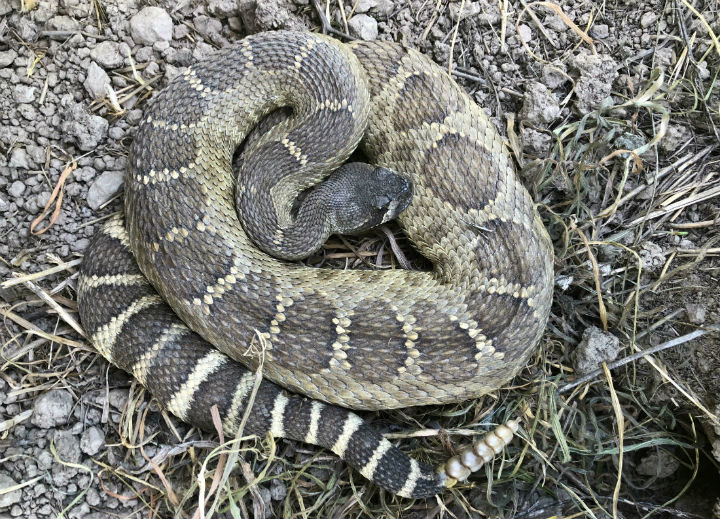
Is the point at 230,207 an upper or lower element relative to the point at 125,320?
upper

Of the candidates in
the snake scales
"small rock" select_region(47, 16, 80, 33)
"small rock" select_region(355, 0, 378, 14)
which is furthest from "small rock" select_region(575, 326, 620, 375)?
"small rock" select_region(47, 16, 80, 33)

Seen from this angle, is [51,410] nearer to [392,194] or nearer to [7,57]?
[7,57]

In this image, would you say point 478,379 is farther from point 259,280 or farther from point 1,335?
point 1,335

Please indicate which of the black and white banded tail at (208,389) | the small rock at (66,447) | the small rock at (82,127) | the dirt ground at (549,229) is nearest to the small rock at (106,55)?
the dirt ground at (549,229)

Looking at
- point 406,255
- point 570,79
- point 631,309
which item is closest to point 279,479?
point 406,255

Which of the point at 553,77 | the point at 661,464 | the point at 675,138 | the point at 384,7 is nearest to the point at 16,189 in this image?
the point at 384,7

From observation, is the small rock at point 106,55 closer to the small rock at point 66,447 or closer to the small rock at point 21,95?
the small rock at point 21,95
